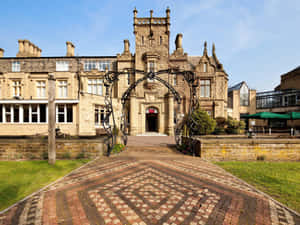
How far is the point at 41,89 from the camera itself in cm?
2008

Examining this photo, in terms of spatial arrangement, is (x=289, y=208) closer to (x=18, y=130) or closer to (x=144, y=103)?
(x=144, y=103)

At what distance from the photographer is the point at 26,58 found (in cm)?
2081

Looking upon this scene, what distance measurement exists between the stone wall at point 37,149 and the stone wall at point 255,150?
6.02m

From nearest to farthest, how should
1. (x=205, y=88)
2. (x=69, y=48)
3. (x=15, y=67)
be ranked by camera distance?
(x=205, y=88)
(x=15, y=67)
(x=69, y=48)

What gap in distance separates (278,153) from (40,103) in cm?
1919

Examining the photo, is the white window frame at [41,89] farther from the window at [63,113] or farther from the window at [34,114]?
the window at [63,113]

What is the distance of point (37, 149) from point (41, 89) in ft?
57.8

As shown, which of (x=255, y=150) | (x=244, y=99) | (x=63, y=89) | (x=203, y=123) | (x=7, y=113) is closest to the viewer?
(x=255, y=150)

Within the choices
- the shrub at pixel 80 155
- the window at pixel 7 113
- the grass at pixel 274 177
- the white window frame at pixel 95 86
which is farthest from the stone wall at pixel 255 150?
the window at pixel 7 113

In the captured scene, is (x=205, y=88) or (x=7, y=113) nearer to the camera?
(x=7, y=113)

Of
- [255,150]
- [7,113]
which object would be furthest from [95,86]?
[255,150]

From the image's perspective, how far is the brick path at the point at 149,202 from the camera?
2553 millimetres

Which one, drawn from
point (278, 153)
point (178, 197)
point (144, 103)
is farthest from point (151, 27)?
point (178, 197)

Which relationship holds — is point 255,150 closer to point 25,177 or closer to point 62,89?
point 25,177
